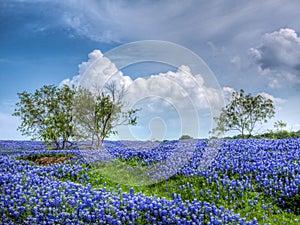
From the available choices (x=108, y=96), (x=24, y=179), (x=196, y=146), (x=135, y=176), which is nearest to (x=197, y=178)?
(x=135, y=176)

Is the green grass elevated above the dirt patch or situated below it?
below

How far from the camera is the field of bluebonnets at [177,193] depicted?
330 inches

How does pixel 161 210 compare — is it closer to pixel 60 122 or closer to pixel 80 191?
pixel 80 191

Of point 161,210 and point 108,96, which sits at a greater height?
point 108,96

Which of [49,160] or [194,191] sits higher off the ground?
[49,160]

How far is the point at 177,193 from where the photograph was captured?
427 inches

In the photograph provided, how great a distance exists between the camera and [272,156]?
43.4 ft

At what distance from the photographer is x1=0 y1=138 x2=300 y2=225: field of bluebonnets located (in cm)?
838

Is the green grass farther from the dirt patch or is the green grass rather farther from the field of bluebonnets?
the dirt patch

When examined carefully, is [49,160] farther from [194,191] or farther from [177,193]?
[194,191]

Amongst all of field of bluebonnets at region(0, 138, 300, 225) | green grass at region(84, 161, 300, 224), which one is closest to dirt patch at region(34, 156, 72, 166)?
field of bluebonnets at region(0, 138, 300, 225)

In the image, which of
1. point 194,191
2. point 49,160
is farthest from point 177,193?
point 49,160

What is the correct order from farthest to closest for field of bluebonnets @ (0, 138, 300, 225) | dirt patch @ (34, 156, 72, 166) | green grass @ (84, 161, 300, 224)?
dirt patch @ (34, 156, 72, 166) < green grass @ (84, 161, 300, 224) < field of bluebonnets @ (0, 138, 300, 225)

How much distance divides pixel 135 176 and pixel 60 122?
10.9 metres
